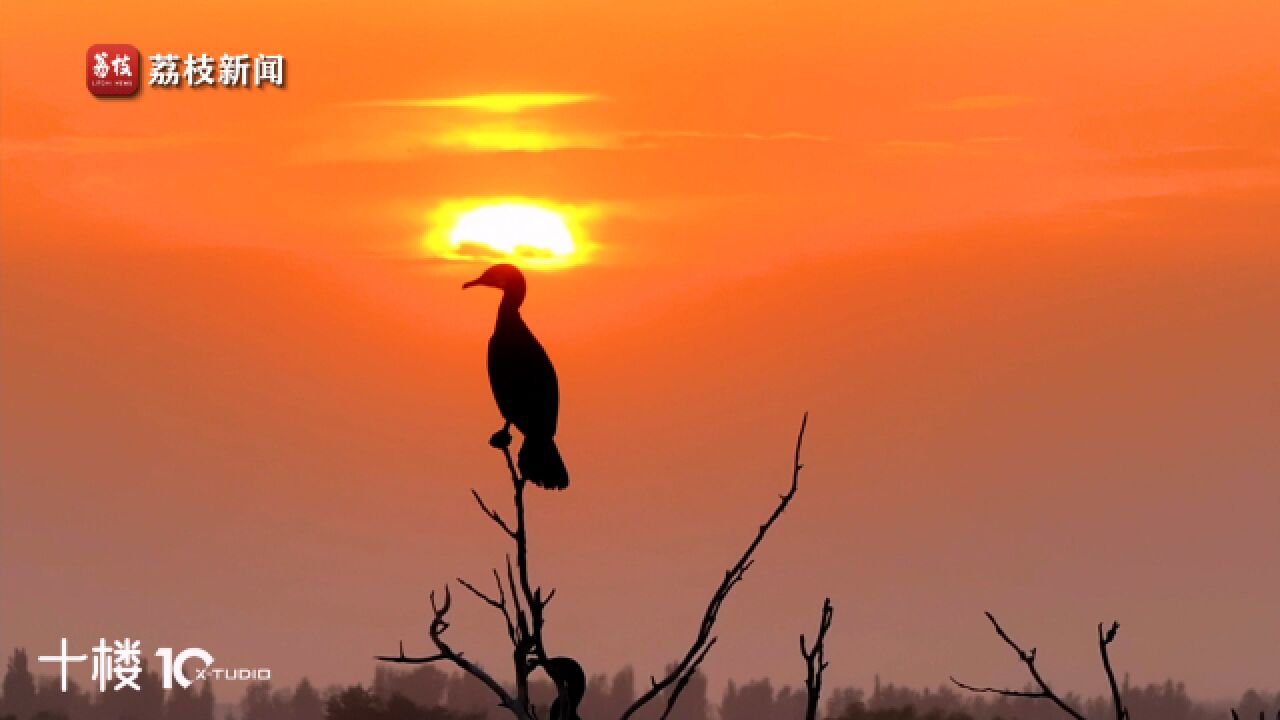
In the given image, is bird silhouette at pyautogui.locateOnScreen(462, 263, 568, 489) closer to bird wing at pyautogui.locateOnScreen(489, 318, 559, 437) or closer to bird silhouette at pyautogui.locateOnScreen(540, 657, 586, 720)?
bird wing at pyautogui.locateOnScreen(489, 318, 559, 437)

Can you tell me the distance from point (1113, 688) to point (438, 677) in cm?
15844

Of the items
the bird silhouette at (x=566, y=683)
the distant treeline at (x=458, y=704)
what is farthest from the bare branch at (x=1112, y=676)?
the distant treeline at (x=458, y=704)

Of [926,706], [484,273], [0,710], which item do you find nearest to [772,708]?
[926,706]

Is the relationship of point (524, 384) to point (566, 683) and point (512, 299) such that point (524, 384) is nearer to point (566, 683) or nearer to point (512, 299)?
point (512, 299)

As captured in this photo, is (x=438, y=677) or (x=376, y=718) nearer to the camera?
(x=376, y=718)

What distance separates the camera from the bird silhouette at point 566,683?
780 cm

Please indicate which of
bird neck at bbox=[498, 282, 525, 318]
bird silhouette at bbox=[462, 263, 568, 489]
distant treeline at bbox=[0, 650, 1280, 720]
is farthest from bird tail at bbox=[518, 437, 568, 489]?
distant treeline at bbox=[0, 650, 1280, 720]

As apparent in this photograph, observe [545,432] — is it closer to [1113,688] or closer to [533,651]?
[533,651]

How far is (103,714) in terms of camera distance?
193 m

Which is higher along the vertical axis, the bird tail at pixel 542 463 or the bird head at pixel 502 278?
the bird head at pixel 502 278

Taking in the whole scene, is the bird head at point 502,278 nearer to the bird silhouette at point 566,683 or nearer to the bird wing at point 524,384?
the bird wing at point 524,384

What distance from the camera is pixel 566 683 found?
7.90 meters

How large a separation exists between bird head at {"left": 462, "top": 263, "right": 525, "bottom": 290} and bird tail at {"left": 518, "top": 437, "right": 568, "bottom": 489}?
106cm

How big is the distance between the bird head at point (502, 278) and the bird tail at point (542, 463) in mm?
1063
